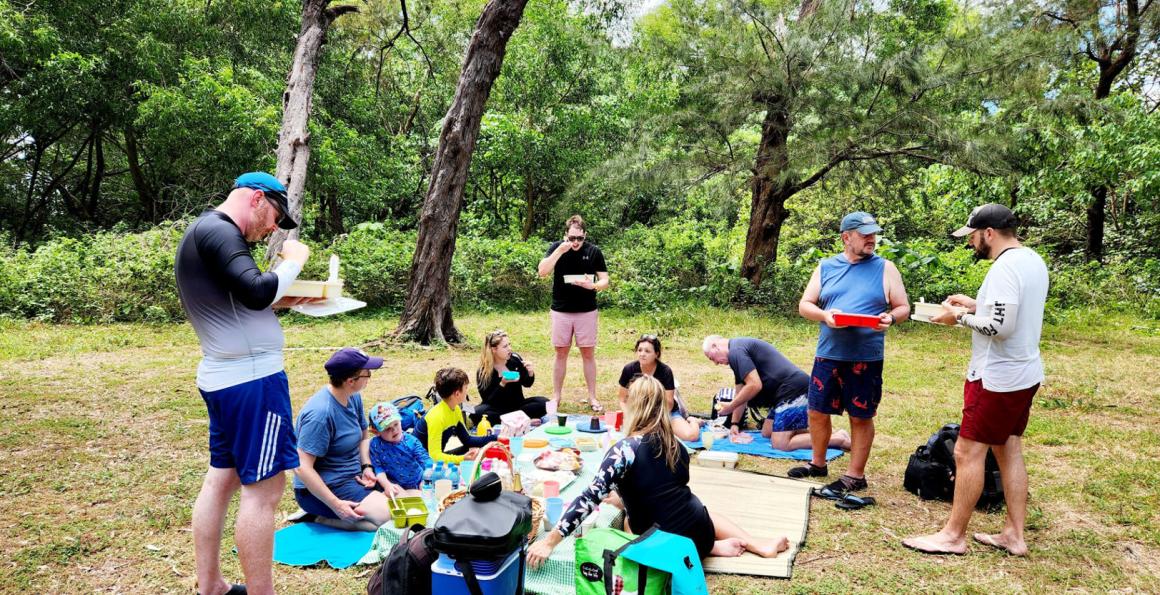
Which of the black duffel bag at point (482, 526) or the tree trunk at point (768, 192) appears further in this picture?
the tree trunk at point (768, 192)

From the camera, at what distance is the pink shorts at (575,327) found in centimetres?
616

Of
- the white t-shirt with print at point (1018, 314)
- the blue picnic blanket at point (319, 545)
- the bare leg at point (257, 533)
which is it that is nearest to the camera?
the bare leg at point (257, 533)

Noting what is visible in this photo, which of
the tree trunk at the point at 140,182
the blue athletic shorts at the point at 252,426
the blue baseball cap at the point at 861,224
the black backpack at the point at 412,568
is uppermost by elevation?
the tree trunk at the point at 140,182

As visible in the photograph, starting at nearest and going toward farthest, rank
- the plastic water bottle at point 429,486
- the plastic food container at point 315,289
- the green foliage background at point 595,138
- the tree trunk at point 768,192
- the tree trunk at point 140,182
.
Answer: the plastic food container at point 315,289, the plastic water bottle at point 429,486, the green foliage background at point 595,138, the tree trunk at point 768,192, the tree trunk at point 140,182

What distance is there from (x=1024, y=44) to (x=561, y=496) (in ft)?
33.0

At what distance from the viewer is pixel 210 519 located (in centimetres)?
257

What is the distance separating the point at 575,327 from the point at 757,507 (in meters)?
2.60

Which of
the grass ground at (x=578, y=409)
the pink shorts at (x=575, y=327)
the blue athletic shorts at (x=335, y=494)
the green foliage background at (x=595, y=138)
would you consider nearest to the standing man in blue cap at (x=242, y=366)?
the grass ground at (x=578, y=409)

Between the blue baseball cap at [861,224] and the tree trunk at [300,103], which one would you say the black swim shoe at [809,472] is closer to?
the blue baseball cap at [861,224]

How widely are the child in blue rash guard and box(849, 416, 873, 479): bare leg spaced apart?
275 centimetres

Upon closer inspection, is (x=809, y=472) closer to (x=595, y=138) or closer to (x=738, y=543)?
(x=738, y=543)

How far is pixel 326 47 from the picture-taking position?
663 inches

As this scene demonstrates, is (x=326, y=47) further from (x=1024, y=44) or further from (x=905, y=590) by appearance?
(x=905, y=590)

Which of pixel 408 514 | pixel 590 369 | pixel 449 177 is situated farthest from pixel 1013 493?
pixel 449 177
